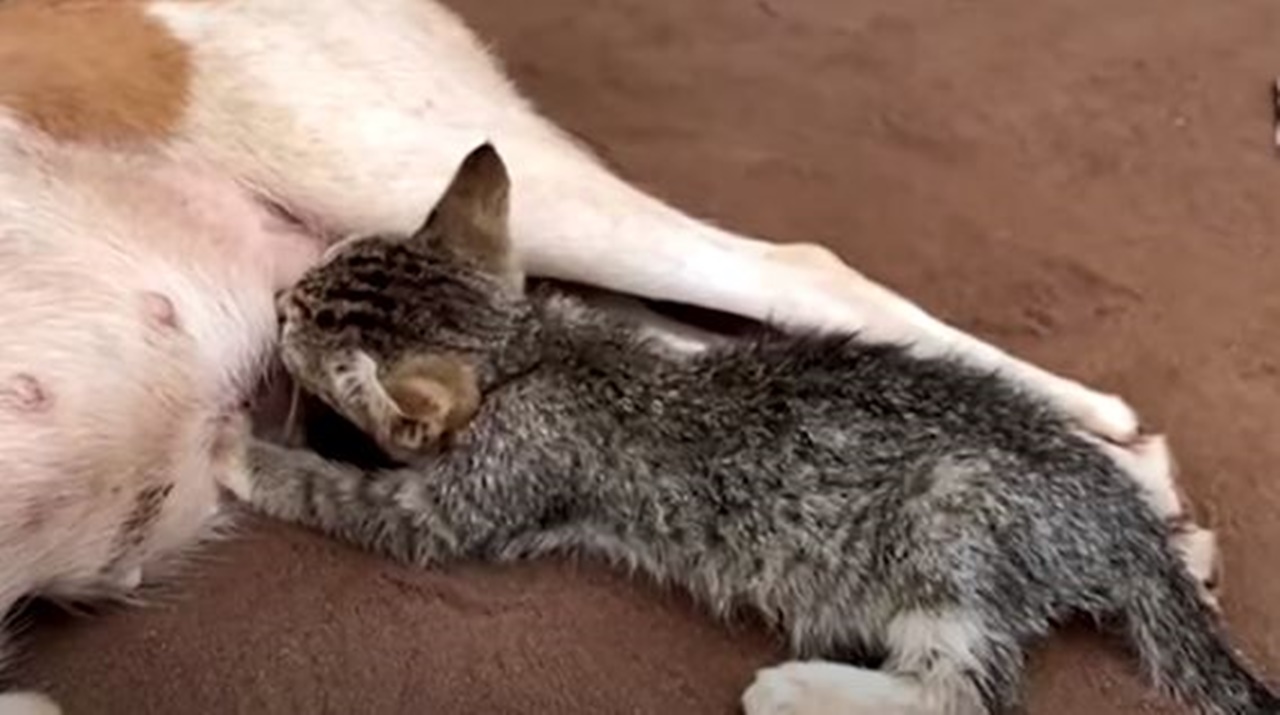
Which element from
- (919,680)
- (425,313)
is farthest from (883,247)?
(919,680)

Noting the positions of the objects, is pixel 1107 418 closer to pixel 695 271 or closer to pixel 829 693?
pixel 695 271

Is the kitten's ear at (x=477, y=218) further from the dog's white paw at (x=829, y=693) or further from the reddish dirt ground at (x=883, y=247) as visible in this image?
the dog's white paw at (x=829, y=693)

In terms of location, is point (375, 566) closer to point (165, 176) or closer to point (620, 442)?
point (620, 442)

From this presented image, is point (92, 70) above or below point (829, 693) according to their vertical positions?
above

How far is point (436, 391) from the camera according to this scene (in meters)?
2.19

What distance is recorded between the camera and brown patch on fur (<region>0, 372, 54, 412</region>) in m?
2.27

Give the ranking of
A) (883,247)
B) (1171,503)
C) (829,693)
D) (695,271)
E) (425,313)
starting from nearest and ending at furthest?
(829,693) → (425,313) → (1171,503) → (695,271) → (883,247)

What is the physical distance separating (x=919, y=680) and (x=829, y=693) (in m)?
0.07

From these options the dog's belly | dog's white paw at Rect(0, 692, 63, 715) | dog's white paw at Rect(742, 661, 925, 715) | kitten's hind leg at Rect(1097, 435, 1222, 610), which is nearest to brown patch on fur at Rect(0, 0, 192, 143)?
the dog's belly

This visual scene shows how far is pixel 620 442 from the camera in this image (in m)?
2.17

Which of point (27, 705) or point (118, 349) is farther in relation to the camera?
point (118, 349)

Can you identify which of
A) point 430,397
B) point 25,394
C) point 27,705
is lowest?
point 27,705

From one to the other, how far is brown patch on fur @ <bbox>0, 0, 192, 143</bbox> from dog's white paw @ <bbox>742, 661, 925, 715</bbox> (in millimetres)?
808

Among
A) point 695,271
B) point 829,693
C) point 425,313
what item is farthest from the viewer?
point 695,271
